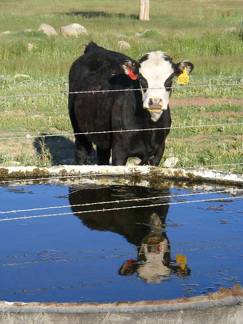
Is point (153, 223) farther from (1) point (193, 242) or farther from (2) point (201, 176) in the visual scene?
(2) point (201, 176)

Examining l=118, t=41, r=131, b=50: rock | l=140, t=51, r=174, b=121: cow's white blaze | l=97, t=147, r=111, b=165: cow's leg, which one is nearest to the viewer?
l=140, t=51, r=174, b=121: cow's white blaze

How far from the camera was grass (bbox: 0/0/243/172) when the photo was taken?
12.7 m

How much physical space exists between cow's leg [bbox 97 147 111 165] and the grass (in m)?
0.89

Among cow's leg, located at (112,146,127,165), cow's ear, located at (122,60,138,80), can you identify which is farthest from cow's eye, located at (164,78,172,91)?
cow's leg, located at (112,146,127,165)

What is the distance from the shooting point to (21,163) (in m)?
10.9

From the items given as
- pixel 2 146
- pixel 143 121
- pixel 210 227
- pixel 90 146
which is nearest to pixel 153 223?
pixel 210 227

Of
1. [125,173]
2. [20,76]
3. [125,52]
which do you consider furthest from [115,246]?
[125,52]

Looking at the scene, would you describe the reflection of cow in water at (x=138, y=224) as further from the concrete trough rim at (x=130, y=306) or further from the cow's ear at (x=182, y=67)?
the cow's ear at (x=182, y=67)

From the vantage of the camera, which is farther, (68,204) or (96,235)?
(68,204)

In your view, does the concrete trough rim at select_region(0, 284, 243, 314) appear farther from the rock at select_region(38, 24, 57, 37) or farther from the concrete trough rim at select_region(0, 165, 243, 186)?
the rock at select_region(38, 24, 57, 37)

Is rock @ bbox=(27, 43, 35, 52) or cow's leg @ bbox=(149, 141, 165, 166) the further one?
rock @ bbox=(27, 43, 35, 52)

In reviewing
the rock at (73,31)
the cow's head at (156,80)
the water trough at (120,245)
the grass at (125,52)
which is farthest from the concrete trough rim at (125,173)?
the rock at (73,31)

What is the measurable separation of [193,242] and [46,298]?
132cm

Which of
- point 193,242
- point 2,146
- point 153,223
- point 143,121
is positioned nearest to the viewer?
point 193,242
